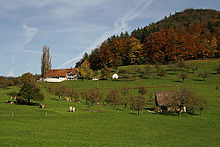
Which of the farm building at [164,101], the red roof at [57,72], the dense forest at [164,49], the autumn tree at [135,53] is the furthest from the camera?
the autumn tree at [135,53]

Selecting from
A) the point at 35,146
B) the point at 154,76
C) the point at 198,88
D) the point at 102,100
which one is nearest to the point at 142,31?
the point at 154,76

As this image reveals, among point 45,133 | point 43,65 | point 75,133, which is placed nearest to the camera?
point 45,133

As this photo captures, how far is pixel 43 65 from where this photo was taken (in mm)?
134000

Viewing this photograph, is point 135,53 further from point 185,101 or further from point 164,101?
point 185,101

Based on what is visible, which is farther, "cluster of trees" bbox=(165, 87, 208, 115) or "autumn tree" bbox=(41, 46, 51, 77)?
"autumn tree" bbox=(41, 46, 51, 77)

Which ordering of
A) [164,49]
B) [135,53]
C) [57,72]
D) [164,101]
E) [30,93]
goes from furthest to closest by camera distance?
1. [135,53]
2. [164,49]
3. [57,72]
4. [164,101]
5. [30,93]

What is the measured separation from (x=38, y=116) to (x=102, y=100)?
2948cm

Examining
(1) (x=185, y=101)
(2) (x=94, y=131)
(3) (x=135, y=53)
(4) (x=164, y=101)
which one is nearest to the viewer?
(2) (x=94, y=131)

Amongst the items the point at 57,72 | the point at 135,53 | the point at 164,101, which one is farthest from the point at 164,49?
the point at 164,101

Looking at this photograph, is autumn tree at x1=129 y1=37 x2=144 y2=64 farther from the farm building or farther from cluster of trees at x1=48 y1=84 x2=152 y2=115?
the farm building

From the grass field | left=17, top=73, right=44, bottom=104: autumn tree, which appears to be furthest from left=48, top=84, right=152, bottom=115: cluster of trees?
left=17, top=73, right=44, bottom=104: autumn tree

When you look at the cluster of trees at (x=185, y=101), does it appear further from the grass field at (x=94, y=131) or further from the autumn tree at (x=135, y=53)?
the autumn tree at (x=135, y=53)

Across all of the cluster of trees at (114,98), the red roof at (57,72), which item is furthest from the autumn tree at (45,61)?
the cluster of trees at (114,98)

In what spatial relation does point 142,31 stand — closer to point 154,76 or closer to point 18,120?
point 154,76
